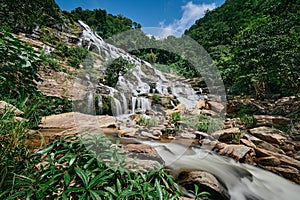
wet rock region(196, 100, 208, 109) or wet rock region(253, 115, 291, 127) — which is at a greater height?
wet rock region(196, 100, 208, 109)

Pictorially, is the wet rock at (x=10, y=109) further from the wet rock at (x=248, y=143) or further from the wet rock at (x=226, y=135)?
the wet rock at (x=226, y=135)

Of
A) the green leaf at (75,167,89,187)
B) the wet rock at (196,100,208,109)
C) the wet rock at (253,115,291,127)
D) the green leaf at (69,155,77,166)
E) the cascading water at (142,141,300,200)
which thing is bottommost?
the cascading water at (142,141,300,200)

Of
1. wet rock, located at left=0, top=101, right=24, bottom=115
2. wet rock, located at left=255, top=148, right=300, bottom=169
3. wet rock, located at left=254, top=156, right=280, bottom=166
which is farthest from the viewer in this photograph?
wet rock, located at left=254, top=156, right=280, bottom=166

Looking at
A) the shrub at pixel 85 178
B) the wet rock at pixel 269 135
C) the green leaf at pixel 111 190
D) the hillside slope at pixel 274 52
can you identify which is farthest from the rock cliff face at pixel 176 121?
the hillside slope at pixel 274 52

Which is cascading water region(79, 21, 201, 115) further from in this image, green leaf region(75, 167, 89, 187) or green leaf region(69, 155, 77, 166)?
green leaf region(75, 167, 89, 187)

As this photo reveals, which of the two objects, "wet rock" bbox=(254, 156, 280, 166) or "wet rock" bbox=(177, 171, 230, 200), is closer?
"wet rock" bbox=(177, 171, 230, 200)

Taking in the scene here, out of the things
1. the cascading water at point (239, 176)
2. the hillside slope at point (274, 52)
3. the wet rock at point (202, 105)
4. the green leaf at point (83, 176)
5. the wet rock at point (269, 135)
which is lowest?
the cascading water at point (239, 176)

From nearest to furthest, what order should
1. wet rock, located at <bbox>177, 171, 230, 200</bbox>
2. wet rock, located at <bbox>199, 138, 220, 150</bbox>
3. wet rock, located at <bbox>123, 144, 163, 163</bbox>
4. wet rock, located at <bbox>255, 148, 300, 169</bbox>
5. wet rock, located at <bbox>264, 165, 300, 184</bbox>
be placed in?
wet rock, located at <bbox>177, 171, 230, 200</bbox> → wet rock, located at <bbox>123, 144, 163, 163</bbox> → wet rock, located at <bbox>264, 165, 300, 184</bbox> → wet rock, located at <bbox>255, 148, 300, 169</bbox> → wet rock, located at <bbox>199, 138, 220, 150</bbox>

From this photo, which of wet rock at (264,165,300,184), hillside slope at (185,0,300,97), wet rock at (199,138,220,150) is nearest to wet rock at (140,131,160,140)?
wet rock at (199,138,220,150)

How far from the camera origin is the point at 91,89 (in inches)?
268

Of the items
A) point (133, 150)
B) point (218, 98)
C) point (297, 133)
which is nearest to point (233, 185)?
point (133, 150)

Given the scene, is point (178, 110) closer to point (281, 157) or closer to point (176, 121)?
point (176, 121)

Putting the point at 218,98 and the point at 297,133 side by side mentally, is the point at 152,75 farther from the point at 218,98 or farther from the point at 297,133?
the point at 297,133

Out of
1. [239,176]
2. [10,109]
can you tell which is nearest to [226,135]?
[239,176]
